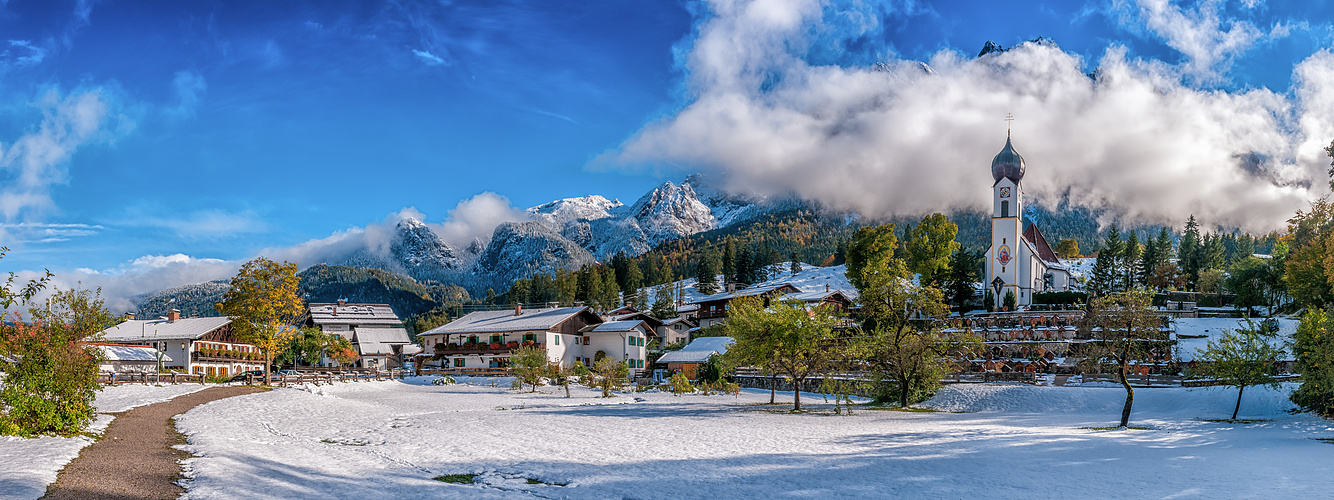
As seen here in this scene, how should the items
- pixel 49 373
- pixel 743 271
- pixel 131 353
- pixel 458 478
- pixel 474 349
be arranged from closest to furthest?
pixel 458 478 → pixel 49 373 → pixel 131 353 → pixel 474 349 → pixel 743 271

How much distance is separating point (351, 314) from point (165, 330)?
3457cm

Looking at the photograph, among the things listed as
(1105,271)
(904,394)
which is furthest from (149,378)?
(1105,271)

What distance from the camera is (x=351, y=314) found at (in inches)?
4225

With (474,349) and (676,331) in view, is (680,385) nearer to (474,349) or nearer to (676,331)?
(474,349)

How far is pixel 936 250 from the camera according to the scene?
282ft

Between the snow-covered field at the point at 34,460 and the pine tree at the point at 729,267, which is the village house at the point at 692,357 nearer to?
the snow-covered field at the point at 34,460

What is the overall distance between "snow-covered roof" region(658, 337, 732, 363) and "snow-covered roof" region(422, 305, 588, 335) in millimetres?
12720

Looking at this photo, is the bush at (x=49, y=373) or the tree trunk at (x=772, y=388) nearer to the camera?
the bush at (x=49, y=373)

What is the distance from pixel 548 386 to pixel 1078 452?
129ft

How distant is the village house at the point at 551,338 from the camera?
71.0 meters

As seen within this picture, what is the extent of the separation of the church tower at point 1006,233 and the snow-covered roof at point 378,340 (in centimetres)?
7155

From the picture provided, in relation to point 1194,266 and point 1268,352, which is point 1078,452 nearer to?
point 1268,352

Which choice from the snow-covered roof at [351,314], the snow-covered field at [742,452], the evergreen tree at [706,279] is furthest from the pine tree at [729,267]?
the snow-covered field at [742,452]

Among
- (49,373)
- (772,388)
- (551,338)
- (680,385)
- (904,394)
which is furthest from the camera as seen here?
(551,338)
